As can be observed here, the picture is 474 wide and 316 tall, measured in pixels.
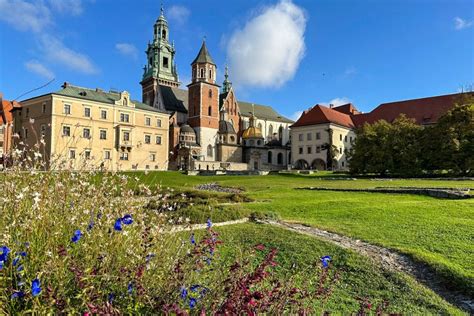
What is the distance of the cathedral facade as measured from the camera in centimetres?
Answer: 5494

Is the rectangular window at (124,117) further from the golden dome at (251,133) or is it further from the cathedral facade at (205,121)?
the golden dome at (251,133)

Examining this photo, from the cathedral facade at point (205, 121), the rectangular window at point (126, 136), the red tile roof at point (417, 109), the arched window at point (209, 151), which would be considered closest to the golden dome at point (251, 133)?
the cathedral facade at point (205, 121)

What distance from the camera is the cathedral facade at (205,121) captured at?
5494cm

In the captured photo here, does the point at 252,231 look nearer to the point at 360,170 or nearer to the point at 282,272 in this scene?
the point at 282,272

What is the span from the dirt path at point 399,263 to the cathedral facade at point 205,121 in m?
43.8

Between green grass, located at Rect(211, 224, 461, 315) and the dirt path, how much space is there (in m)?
0.22

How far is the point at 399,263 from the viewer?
5.39 m

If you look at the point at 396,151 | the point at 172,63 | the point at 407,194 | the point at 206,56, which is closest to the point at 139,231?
the point at 407,194

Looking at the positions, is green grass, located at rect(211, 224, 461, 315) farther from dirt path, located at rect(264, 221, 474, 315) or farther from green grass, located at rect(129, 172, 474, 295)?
green grass, located at rect(129, 172, 474, 295)

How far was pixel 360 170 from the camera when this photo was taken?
104ft

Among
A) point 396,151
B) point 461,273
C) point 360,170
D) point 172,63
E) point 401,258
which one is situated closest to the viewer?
point 461,273

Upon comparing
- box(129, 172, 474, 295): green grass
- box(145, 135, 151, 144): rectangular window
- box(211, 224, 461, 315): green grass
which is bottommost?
box(211, 224, 461, 315): green grass

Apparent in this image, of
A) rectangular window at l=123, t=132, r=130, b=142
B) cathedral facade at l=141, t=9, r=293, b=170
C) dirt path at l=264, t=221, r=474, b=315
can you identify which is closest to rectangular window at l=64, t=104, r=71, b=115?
rectangular window at l=123, t=132, r=130, b=142

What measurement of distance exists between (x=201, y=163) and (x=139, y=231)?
158 feet
